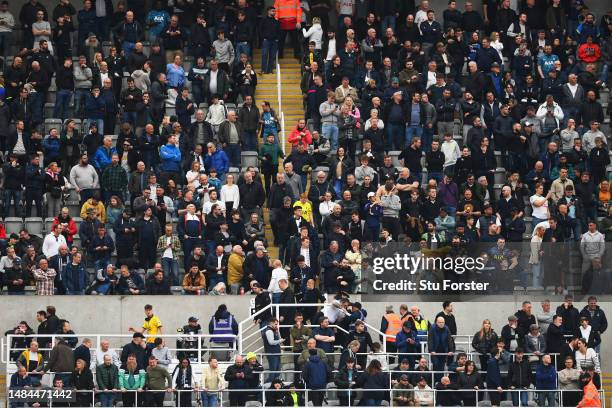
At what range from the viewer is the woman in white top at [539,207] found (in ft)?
147

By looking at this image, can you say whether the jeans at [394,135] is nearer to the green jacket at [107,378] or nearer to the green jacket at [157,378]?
the green jacket at [157,378]

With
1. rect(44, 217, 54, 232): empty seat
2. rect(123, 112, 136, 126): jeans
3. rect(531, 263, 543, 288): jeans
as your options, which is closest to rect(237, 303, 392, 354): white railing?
rect(531, 263, 543, 288): jeans

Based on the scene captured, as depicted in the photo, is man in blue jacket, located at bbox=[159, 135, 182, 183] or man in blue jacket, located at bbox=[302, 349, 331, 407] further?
man in blue jacket, located at bbox=[159, 135, 182, 183]

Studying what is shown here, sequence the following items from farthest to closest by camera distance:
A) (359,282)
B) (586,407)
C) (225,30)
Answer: (225,30) < (359,282) < (586,407)

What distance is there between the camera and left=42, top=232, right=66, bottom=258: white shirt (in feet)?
142

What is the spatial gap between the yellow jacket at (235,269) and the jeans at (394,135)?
5715 millimetres

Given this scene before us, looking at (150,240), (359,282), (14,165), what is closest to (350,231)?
(359,282)

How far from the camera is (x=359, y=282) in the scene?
42.6m

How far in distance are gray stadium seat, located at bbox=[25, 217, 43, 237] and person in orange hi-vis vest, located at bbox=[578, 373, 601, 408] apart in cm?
1254

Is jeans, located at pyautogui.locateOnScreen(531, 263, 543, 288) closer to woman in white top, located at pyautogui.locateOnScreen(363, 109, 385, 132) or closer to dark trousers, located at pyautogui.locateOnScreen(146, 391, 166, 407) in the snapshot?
woman in white top, located at pyautogui.locateOnScreen(363, 109, 385, 132)

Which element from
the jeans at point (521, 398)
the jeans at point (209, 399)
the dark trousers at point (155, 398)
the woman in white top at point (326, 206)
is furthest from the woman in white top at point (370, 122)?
the dark trousers at point (155, 398)

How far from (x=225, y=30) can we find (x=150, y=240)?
803 centimetres

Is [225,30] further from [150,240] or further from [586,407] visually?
[586,407]

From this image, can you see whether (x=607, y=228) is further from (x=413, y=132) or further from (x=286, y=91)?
(x=286, y=91)
